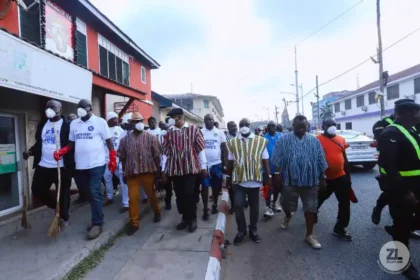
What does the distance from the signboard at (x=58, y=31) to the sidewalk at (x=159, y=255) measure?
4.84 meters

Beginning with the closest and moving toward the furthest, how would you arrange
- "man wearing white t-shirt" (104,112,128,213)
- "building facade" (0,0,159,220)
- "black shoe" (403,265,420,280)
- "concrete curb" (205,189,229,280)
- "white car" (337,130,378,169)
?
"black shoe" (403,265,420,280) < "concrete curb" (205,189,229,280) < "building facade" (0,0,159,220) < "man wearing white t-shirt" (104,112,128,213) < "white car" (337,130,378,169)

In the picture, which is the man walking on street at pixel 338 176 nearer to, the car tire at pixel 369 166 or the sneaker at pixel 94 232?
the sneaker at pixel 94 232

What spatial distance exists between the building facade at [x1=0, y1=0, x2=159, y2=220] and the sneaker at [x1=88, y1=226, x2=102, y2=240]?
1260 millimetres

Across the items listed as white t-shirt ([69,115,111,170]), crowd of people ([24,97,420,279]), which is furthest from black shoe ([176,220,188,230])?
white t-shirt ([69,115,111,170])

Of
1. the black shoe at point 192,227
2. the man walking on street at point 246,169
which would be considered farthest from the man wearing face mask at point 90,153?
the man walking on street at point 246,169

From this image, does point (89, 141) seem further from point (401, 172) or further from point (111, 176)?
point (401, 172)

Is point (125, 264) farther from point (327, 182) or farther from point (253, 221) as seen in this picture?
point (327, 182)

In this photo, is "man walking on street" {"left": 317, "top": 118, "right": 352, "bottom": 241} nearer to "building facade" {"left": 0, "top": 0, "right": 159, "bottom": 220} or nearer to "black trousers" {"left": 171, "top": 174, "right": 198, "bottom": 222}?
"black trousers" {"left": 171, "top": 174, "right": 198, "bottom": 222}

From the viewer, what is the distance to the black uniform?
9.93 ft

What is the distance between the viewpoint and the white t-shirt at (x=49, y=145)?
12.9 ft

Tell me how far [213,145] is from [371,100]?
105 feet

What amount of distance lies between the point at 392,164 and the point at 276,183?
5.16 ft

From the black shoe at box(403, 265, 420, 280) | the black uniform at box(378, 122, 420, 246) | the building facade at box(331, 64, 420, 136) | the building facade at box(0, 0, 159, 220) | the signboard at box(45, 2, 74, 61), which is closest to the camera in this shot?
the black shoe at box(403, 265, 420, 280)

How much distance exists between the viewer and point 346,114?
1507 inches
